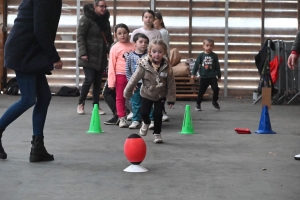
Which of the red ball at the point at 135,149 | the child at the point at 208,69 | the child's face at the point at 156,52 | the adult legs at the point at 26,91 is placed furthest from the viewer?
the child at the point at 208,69

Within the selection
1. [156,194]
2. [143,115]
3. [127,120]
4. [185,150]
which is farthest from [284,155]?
[127,120]

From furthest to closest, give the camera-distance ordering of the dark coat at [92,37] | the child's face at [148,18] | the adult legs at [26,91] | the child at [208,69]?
the child at [208,69] → the dark coat at [92,37] → the child's face at [148,18] → the adult legs at [26,91]

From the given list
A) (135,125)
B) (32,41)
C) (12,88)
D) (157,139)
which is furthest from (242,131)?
(12,88)

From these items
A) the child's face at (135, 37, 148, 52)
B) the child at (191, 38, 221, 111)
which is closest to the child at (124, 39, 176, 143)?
the child's face at (135, 37, 148, 52)

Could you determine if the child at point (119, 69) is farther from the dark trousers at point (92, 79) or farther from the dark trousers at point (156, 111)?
the dark trousers at point (92, 79)

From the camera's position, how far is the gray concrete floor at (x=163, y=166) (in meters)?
5.97

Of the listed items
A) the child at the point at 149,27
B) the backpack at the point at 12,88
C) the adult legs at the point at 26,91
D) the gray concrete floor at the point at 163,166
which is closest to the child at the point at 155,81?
the gray concrete floor at the point at 163,166

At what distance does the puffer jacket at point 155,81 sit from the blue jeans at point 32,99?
2.19 metres

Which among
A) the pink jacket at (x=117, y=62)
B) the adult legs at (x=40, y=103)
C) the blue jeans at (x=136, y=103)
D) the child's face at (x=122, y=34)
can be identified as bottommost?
the blue jeans at (x=136, y=103)

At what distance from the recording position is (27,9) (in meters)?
7.30

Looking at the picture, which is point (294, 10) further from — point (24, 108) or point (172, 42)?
point (24, 108)

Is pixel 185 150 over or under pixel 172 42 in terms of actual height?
under

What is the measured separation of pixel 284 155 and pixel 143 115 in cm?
214

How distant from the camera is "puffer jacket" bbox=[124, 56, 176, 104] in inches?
371
